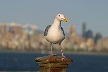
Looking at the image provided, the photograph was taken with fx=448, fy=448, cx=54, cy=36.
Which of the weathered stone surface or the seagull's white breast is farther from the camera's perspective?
the seagull's white breast

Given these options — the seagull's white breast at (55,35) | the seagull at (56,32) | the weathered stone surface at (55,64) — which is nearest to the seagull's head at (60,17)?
the seagull at (56,32)

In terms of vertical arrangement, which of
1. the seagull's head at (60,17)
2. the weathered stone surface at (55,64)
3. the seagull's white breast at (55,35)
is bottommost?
the weathered stone surface at (55,64)

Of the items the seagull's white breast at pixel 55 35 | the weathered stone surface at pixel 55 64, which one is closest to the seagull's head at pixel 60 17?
the seagull's white breast at pixel 55 35

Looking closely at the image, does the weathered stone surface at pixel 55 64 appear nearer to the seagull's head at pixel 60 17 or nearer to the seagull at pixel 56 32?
the seagull at pixel 56 32

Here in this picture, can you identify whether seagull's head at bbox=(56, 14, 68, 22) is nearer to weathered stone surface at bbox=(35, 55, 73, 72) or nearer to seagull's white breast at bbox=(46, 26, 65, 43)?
seagull's white breast at bbox=(46, 26, 65, 43)

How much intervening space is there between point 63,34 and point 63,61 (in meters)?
0.64

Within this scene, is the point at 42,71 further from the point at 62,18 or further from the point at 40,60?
the point at 62,18

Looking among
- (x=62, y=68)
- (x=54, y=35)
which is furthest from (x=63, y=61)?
(x=54, y=35)

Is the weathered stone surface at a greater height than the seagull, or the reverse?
the seagull

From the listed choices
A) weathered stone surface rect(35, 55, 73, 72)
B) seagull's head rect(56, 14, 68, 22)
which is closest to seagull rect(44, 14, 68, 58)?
seagull's head rect(56, 14, 68, 22)

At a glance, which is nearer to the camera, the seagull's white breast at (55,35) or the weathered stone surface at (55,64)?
the weathered stone surface at (55,64)

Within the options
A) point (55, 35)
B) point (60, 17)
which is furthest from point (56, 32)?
point (60, 17)

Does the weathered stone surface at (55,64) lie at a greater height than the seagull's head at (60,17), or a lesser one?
lesser

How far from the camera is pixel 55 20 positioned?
21.5 feet
